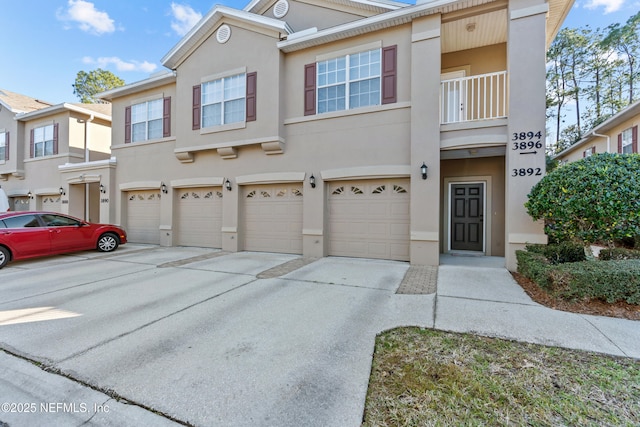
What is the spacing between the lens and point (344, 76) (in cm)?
815

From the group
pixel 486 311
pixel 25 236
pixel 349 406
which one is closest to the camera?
pixel 349 406

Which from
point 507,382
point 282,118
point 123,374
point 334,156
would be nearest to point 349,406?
point 507,382

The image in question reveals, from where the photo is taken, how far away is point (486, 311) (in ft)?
13.7

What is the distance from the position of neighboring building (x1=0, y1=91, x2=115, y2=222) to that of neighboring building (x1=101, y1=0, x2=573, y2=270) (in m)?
4.69

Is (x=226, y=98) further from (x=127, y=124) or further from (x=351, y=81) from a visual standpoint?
(x=127, y=124)

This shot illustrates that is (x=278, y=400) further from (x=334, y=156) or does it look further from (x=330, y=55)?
(x=330, y=55)

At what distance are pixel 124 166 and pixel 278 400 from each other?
12489 millimetres

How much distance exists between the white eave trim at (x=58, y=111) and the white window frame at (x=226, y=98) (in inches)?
320

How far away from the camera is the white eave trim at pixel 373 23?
6863mm

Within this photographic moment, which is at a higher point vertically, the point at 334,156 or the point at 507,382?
the point at 334,156

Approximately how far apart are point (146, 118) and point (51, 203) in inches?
300

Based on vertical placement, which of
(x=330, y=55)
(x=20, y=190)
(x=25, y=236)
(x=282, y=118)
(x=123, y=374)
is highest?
(x=330, y=55)

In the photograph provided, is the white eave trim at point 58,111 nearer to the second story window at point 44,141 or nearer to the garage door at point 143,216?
the second story window at point 44,141

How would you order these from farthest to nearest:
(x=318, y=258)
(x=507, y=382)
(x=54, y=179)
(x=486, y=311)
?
(x=54, y=179) → (x=318, y=258) → (x=486, y=311) → (x=507, y=382)
